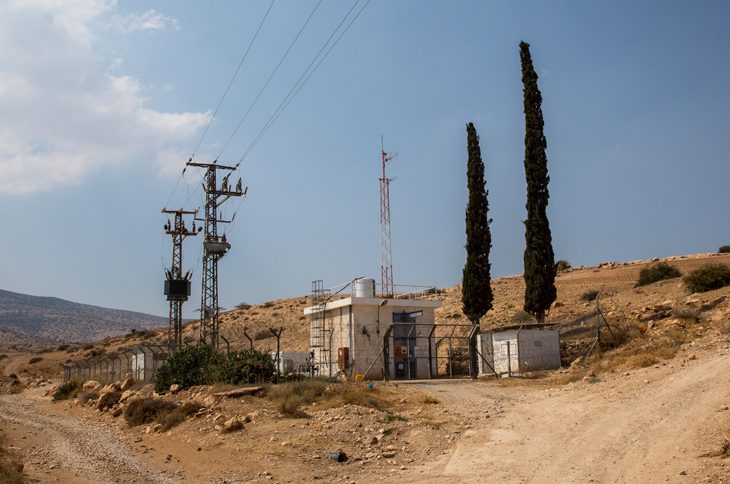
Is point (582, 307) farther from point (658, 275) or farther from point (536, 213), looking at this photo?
point (536, 213)

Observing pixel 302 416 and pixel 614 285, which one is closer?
pixel 302 416

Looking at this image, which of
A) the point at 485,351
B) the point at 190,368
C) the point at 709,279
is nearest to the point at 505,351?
the point at 485,351

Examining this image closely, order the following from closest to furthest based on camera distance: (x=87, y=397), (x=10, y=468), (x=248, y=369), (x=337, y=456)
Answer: (x=10, y=468), (x=337, y=456), (x=248, y=369), (x=87, y=397)

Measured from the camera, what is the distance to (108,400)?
30.6 meters

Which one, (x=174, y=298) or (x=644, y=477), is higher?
(x=174, y=298)

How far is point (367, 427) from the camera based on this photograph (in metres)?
17.9

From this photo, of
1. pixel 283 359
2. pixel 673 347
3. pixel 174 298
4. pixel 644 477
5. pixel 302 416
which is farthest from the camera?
pixel 174 298

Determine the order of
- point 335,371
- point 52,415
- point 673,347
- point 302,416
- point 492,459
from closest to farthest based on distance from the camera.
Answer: point 492,459, point 302,416, point 673,347, point 52,415, point 335,371

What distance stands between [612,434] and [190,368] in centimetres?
2026

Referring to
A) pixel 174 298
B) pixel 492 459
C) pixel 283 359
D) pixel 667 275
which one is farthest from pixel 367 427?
pixel 667 275

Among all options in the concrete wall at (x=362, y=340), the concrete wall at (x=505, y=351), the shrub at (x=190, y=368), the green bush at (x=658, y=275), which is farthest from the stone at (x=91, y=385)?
the green bush at (x=658, y=275)

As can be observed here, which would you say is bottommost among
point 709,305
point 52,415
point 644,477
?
point 52,415

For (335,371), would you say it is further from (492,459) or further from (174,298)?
(174,298)

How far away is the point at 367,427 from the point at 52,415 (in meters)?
20.5
